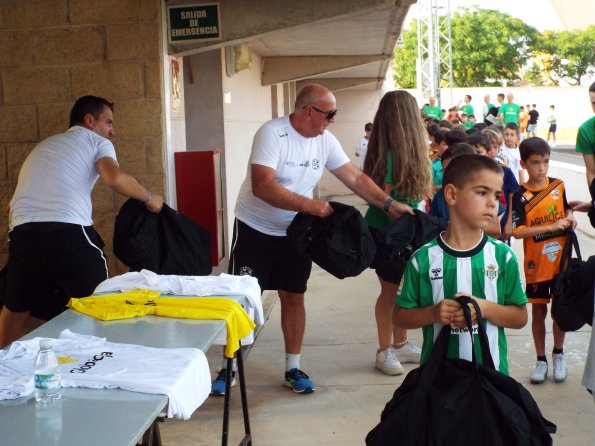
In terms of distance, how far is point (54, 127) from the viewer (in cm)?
614

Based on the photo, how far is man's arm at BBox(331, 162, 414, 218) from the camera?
5273 mm

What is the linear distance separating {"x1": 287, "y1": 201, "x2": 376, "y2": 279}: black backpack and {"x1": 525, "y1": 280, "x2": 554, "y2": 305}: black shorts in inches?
49.2

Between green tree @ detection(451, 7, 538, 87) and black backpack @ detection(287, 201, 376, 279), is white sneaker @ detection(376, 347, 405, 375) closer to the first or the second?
black backpack @ detection(287, 201, 376, 279)

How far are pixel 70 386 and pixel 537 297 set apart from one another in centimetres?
374

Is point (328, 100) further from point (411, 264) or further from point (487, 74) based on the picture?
point (487, 74)

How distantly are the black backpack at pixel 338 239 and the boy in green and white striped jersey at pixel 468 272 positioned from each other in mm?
1751

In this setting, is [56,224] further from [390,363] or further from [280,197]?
[390,363]

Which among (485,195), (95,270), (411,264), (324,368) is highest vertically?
(485,195)

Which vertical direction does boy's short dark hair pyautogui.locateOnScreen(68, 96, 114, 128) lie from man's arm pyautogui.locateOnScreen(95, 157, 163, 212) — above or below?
above

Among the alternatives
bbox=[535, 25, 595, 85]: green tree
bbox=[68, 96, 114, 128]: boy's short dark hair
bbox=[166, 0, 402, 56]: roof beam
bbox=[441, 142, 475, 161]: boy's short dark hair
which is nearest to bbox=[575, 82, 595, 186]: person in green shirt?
bbox=[441, 142, 475, 161]: boy's short dark hair

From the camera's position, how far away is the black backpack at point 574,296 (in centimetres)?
411

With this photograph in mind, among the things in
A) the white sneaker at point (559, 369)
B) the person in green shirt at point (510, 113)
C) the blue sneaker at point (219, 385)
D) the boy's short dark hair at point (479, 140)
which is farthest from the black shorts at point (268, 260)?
the person in green shirt at point (510, 113)

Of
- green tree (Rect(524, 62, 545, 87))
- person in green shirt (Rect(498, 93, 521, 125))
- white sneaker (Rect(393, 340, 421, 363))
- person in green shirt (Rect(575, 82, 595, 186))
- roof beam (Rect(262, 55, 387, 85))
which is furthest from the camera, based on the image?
green tree (Rect(524, 62, 545, 87))

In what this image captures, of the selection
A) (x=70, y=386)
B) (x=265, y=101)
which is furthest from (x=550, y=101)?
(x=70, y=386)
